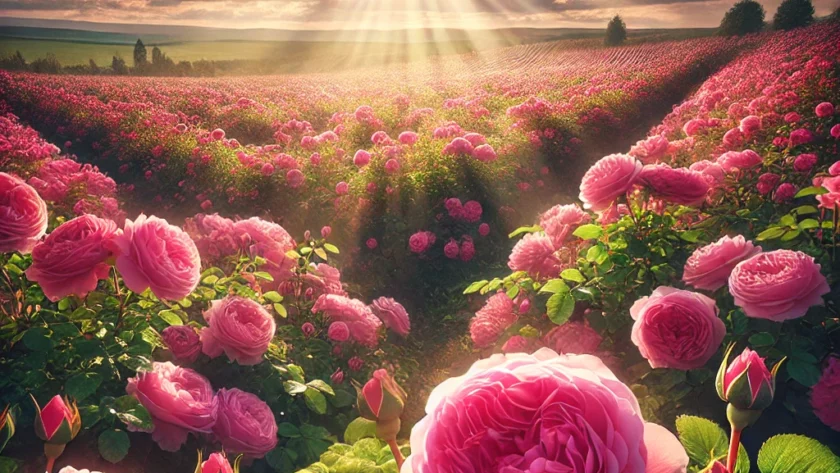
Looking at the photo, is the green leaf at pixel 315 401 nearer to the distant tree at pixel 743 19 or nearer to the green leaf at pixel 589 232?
the green leaf at pixel 589 232

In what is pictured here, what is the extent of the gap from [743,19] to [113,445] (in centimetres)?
462

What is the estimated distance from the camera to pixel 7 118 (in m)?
3.69

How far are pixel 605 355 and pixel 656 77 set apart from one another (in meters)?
4.25

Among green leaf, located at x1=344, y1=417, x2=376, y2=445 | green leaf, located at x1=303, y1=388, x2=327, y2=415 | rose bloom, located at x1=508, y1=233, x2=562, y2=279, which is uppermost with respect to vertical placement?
green leaf, located at x1=344, y1=417, x2=376, y2=445

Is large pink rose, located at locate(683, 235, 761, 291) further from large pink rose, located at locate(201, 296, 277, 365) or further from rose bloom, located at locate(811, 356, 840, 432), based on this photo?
large pink rose, located at locate(201, 296, 277, 365)

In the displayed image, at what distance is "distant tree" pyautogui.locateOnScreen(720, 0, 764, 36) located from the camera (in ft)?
13.2

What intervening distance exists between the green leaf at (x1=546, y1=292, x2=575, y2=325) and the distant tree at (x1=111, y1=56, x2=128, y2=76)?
142 inches

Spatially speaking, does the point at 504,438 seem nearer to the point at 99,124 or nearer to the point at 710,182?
the point at 710,182

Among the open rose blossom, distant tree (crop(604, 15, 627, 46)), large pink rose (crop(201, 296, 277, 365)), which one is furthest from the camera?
distant tree (crop(604, 15, 627, 46))

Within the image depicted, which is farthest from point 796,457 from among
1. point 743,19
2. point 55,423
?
point 743,19

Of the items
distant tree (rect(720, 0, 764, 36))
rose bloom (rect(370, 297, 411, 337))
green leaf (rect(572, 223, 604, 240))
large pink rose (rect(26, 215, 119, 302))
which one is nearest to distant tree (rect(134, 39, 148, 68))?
rose bloom (rect(370, 297, 411, 337))

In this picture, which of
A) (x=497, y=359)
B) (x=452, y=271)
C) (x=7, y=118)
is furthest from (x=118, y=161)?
(x=497, y=359)

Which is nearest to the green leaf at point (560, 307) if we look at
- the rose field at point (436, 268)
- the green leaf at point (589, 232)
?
the rose field at point (436, 268)

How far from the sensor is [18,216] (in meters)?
1.44
